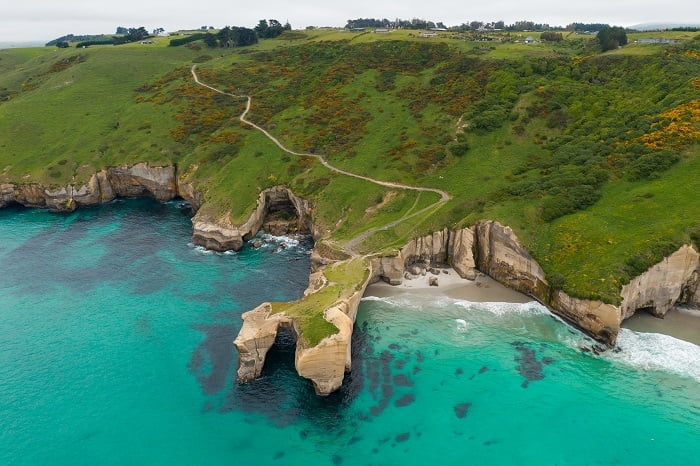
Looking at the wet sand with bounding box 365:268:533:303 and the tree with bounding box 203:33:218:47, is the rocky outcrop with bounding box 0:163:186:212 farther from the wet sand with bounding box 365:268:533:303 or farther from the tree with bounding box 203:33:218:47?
the tree with bounding box 203:33:218:47

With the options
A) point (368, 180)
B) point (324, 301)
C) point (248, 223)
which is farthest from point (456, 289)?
point (248, 223)

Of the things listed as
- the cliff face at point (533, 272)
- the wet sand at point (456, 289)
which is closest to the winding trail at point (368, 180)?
the cliff face at point (533, 272)

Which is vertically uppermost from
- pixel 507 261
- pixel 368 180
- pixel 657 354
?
pixel 368 180

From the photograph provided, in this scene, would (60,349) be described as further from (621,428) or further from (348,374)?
(621,428)

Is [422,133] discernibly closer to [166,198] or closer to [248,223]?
[248,223]

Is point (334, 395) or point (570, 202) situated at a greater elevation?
point (570, 202)

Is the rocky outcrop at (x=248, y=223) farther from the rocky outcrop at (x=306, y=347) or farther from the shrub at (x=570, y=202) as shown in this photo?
the shrub at (x=570, y=202)
